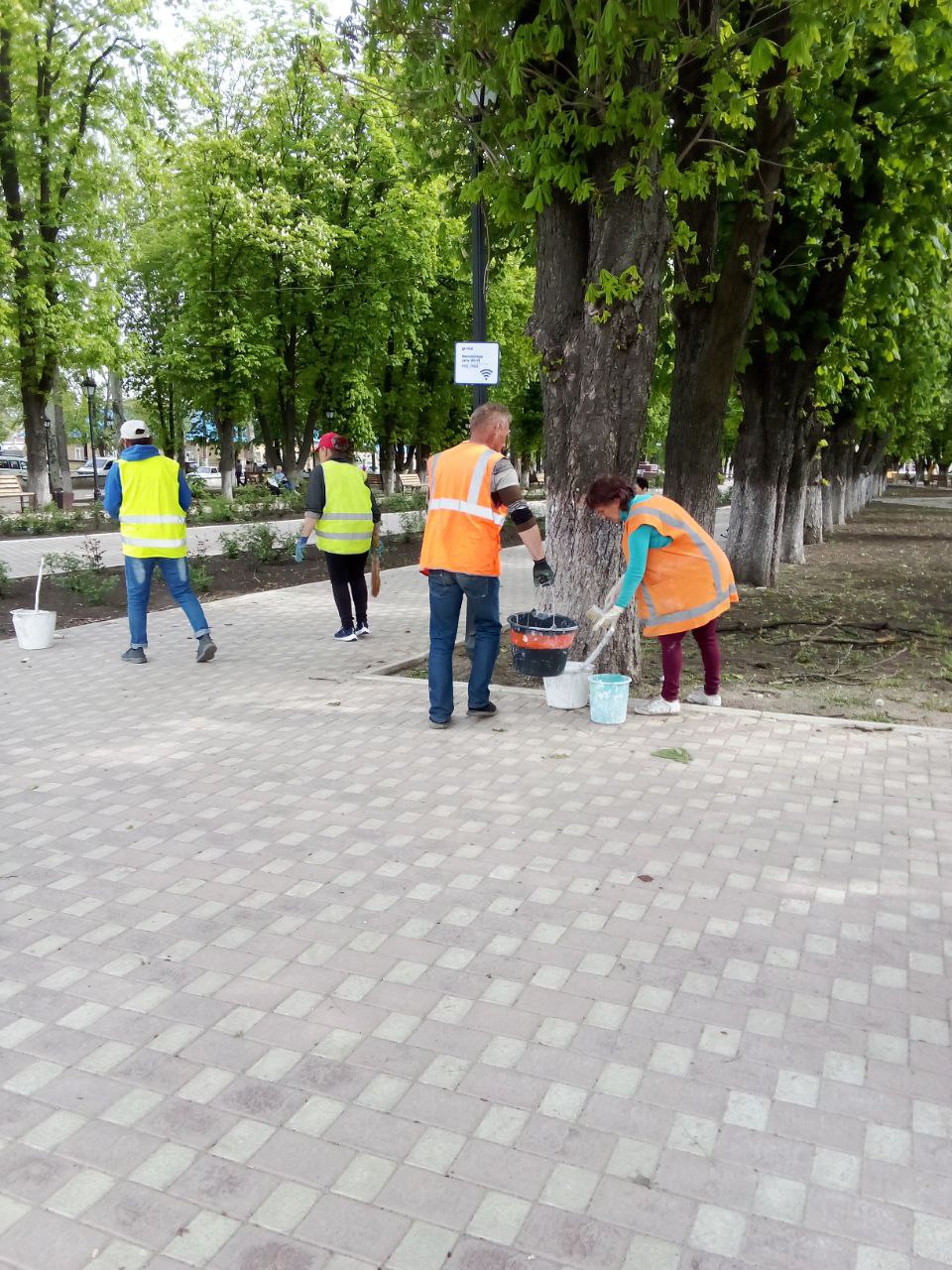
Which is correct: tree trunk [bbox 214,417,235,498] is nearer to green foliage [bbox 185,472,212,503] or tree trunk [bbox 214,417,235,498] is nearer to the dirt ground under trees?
green foliage [bbox 185,472,212,503]

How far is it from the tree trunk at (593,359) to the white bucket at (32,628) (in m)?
4.79

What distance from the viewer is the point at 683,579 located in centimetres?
645

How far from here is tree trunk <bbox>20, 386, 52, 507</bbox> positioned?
24766 millimetres

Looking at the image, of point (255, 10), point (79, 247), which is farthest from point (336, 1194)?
point (255, 10)

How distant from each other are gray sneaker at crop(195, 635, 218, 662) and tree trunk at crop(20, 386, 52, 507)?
1831 cm

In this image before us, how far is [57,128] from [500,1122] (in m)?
26.3

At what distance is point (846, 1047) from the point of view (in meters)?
3.05

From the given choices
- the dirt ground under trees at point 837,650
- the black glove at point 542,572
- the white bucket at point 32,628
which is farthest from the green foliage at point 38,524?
the black glove at point 542,572

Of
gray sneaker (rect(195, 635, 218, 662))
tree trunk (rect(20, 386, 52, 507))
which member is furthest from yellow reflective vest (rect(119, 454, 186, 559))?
tree trunk (rect(20, 386, 52, 507))

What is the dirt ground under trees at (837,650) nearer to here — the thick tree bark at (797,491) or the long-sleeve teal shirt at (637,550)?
the thick tree bark at (797,491)

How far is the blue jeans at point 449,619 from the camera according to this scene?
639 cm

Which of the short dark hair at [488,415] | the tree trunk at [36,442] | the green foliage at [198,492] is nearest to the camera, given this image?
the short dark hair at [488,415]

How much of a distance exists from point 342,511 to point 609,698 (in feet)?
12.1

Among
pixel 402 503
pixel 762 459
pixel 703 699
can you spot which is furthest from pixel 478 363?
pixel 402 503
